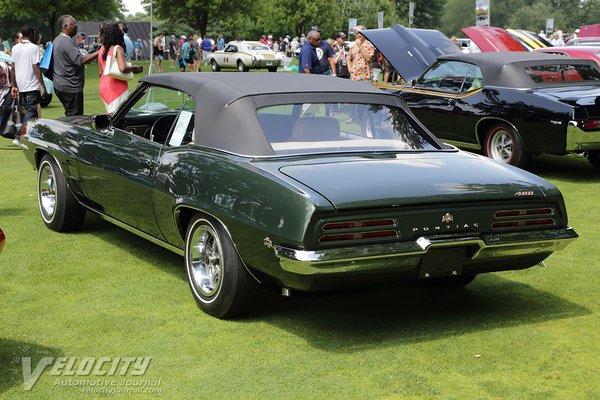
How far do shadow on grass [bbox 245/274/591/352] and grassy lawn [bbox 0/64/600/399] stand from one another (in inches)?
0.5

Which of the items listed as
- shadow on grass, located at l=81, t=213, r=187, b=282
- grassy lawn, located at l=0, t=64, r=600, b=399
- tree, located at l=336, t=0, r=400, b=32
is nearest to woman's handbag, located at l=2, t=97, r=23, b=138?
shadow on grass, located at l=81, t=213, r=187, b=282

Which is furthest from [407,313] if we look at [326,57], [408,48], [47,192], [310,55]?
[326,57]

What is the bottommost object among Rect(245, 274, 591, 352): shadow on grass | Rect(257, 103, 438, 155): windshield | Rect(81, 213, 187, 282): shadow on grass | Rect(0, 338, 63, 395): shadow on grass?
Rect(81, 213, 187, 282): shadow on grass

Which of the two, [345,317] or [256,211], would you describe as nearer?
[256,211]

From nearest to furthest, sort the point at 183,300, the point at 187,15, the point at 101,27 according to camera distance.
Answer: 1. the point at 183,300
2. the point at 101,27
3. the point at 187,15

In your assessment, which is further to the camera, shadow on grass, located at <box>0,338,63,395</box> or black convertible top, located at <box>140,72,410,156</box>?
black convertible top, located at <box>140,72,410,156</box>

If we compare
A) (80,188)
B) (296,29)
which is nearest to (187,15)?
(296,29)

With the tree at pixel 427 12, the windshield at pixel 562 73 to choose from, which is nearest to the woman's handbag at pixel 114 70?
the windshield at pixel 562 73

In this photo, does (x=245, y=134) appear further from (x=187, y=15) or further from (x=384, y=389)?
(x=187, y=15)

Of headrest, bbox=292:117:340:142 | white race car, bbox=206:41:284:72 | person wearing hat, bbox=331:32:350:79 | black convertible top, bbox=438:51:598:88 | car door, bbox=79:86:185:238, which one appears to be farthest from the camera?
white race car, bbox=206:41:284:72

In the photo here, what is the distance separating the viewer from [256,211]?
503cm

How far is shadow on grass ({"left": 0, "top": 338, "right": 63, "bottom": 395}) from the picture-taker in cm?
446

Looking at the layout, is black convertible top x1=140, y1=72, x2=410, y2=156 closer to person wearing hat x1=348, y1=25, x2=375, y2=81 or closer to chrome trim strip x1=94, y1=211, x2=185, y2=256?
chrome trim strip x1=94, y1=211, x2=185, y2=256

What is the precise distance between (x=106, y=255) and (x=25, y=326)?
182cm
